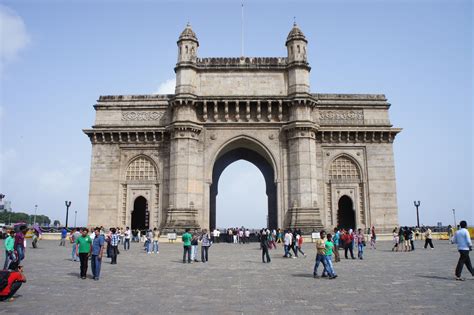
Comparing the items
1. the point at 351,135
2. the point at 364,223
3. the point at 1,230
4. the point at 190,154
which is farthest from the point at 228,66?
the point at 1,230

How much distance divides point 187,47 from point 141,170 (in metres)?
11.2

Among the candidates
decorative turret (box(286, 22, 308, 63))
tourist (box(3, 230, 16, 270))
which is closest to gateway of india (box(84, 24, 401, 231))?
decorative turret (box(286, 22, 308, 63))

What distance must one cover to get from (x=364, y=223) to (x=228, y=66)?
1768cm

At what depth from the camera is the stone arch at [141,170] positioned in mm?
34250

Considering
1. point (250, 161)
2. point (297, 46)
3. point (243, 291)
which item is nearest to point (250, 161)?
point (250, 161)

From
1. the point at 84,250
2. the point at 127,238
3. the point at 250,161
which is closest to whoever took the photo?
the point at 84,250

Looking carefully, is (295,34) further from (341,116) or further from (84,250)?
(84,250)

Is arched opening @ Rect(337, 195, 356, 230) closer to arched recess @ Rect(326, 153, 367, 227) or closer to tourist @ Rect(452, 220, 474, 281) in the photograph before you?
arched recess @ Rect(326, 153, 367, 227)

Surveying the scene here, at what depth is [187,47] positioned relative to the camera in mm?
34219

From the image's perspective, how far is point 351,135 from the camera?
34.7 m

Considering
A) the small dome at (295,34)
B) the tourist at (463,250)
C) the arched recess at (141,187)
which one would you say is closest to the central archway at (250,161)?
the arched recess at (141,187)

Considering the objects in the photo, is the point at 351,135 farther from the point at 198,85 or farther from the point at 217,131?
the point at 198,85

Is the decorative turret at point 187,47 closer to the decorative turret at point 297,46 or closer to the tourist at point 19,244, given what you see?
the decorative turret at point 297,46

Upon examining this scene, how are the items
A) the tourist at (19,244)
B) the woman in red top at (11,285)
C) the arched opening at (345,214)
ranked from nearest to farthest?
the woman in red top at (11,285)
the tourist at (19,244)
the arched opening at (345,214)
